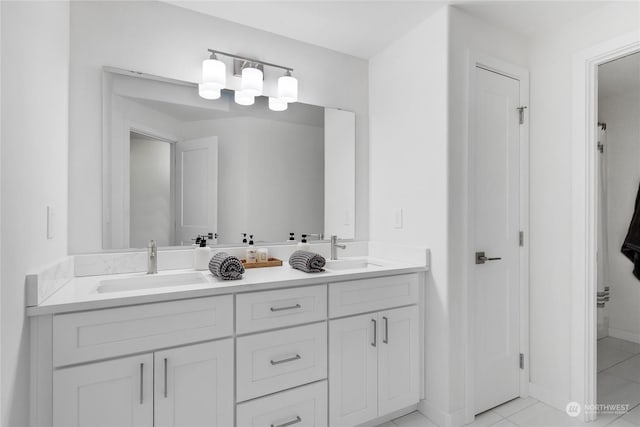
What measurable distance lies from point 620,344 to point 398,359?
250 cm

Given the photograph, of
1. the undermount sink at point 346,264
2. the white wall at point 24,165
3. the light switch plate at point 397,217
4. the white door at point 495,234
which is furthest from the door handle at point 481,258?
the white wall at point 24,165

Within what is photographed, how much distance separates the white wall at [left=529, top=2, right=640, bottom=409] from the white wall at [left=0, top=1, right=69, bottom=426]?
2.63 meters

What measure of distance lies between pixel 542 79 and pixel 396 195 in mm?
1197

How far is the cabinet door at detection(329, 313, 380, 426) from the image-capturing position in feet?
5.73

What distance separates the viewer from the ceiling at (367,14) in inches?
75.1

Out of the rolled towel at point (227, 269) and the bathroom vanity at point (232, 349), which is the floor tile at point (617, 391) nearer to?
the bathroom vanity at point (232, 349)

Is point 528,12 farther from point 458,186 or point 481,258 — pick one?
point 481,258

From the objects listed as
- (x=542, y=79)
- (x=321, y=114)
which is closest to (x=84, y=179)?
(x=321, y=114)

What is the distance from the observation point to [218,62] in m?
1.97

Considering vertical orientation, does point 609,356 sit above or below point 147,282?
below

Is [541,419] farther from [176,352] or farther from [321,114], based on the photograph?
[321,114]

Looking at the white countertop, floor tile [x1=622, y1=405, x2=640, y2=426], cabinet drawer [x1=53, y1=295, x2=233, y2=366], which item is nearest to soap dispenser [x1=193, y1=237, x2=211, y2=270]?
the white countertop

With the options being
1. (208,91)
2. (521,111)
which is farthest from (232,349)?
(521,111)

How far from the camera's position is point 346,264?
7.55ft
